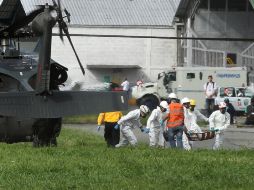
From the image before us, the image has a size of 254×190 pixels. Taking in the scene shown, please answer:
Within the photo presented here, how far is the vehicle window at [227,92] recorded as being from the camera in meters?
38.3

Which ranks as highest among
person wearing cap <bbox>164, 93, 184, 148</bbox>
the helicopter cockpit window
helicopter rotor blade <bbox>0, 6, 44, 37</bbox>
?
the helicopter cockpit window

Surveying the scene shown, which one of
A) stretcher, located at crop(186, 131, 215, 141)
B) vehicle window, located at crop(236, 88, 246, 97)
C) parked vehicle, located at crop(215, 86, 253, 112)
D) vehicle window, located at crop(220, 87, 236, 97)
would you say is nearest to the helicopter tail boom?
stretcher, located at crop(186, 131, 215, 141)

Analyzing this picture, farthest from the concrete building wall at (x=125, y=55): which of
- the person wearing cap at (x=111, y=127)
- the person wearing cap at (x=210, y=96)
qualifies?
the person wearing cap at (x=111, y=127)

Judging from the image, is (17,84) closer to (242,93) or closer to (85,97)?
(85,97)

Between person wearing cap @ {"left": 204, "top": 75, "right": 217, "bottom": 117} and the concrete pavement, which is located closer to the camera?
the concrete pavement

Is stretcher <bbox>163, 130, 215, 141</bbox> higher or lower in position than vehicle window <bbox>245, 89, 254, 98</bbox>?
lower

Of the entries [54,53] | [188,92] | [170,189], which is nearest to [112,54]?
[54,53]

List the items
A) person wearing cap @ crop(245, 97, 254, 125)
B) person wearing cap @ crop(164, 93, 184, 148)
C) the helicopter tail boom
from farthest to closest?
person wearing cap @ crop(245, 97, 254, 125)
person wearing cap @ crop(164, 93, 184, 148)
the helicopter tail boom

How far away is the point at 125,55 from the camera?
178 feet

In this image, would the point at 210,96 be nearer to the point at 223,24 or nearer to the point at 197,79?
the point at 197,79

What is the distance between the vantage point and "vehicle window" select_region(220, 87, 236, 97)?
38.3m

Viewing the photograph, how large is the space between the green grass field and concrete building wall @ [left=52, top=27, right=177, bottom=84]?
39.4m

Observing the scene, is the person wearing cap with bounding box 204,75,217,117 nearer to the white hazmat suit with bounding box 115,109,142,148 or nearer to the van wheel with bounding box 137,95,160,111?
the van wheel with bounding box 137,95,160,111

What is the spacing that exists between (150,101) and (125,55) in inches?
460
